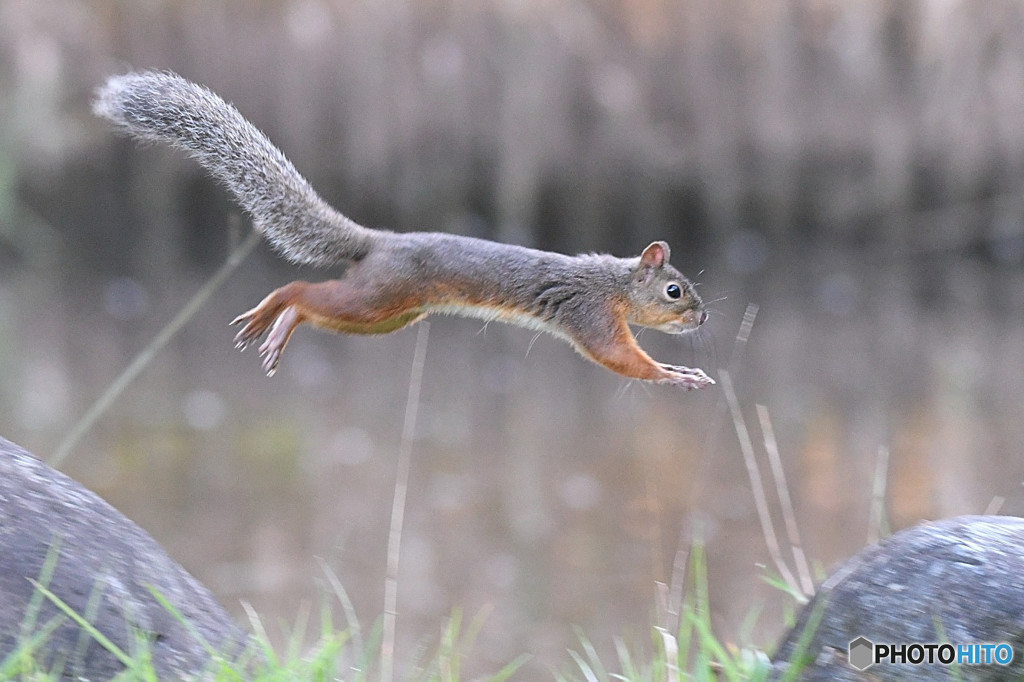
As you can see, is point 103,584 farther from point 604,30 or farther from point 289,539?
point 604,30

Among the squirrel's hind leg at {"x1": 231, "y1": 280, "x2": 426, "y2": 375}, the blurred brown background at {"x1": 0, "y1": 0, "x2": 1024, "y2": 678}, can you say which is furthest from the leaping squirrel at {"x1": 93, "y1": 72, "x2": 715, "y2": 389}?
the blurred brown background at {"x1": 0, "y1": 0, "x2": 1024, "y2": 678}

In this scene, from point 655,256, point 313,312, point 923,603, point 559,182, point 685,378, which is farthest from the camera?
point 559,182

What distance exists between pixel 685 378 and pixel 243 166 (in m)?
1.03

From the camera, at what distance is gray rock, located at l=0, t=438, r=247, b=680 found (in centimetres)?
216

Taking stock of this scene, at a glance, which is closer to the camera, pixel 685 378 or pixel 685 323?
pixel 685 378

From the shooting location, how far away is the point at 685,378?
8.49ft

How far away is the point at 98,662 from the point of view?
7.11 ft

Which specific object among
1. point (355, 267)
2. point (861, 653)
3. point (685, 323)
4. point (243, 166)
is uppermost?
point (243, 166)

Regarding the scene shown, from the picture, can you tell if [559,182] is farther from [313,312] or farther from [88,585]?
[88,585]

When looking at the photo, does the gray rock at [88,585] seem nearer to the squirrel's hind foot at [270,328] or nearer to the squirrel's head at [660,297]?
the squirrel's hind foot at [270,328]

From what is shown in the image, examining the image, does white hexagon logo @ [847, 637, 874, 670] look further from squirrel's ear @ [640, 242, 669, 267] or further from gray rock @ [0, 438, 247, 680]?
gray rock @ [0, 438, 247, 680]

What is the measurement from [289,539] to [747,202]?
26.6 feet

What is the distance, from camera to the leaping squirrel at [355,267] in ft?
8.10

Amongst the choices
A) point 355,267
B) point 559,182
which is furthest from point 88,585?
point 559,182
